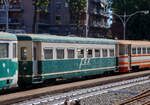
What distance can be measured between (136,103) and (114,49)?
1259 cm

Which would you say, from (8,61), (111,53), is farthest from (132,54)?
(8,61)

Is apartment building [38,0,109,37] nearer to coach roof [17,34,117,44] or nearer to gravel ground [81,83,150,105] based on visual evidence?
coach roof [17,34,117,44]

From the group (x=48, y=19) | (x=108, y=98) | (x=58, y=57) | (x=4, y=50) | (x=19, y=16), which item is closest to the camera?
(x=108, y=98)

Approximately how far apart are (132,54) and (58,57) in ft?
34.3

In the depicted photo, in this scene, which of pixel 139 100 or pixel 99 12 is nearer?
pixel 139 100

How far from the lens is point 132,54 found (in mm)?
27047

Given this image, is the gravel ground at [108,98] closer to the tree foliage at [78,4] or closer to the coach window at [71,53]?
the coach window at [71,53]

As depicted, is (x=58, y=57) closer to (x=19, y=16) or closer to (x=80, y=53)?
(x=80, y=53)

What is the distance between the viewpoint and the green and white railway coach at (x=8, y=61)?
14.2 meters

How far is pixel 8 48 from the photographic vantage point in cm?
1469

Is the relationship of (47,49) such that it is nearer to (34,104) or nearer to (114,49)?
(34,104)

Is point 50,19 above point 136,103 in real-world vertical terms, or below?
above

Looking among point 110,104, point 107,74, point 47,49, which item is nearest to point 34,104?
point 110,104

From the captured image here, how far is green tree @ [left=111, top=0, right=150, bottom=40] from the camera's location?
2079 inches
